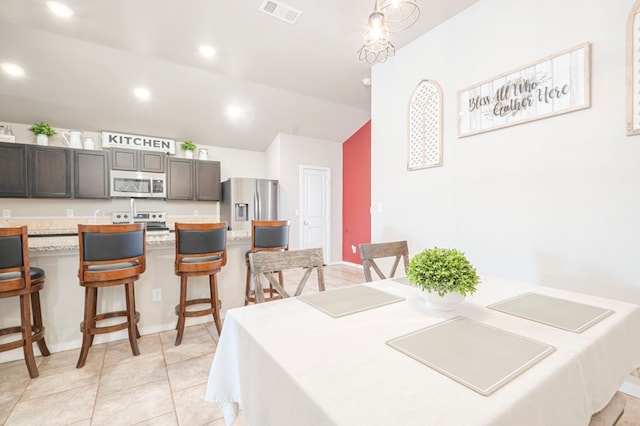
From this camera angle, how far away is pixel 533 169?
206 cm

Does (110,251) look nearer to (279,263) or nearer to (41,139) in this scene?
(279,263)

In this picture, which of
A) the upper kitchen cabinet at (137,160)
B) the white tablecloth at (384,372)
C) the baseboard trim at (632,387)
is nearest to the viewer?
the white tablecloth at (384,372)

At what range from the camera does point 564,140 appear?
6.28ft

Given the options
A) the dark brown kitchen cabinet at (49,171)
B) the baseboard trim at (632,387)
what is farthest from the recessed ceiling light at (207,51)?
the baseboard trim at (632,387)

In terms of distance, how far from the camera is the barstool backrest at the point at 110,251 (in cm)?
194

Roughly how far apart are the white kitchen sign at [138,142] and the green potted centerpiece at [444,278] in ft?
16.1

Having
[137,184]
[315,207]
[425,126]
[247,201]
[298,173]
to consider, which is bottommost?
[315,207]

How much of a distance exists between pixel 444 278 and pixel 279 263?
2.70 ft

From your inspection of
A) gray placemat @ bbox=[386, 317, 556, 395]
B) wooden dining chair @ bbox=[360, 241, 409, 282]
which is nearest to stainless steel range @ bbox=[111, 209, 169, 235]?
wooden dining chair @ bbox=[360, 241, 409, 282]

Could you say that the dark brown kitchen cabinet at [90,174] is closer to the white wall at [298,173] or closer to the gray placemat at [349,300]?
the white wall at [298,173]

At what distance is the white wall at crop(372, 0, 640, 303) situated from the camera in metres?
1.71

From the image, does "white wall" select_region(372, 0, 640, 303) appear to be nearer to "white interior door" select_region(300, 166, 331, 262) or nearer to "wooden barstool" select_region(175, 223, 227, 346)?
"wooden barstool" select_region(175, 223, 227, 346)

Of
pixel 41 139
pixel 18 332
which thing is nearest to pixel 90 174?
pixel 41 139

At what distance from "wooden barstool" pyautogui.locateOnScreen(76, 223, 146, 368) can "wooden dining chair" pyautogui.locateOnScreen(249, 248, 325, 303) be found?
1.29 meters
